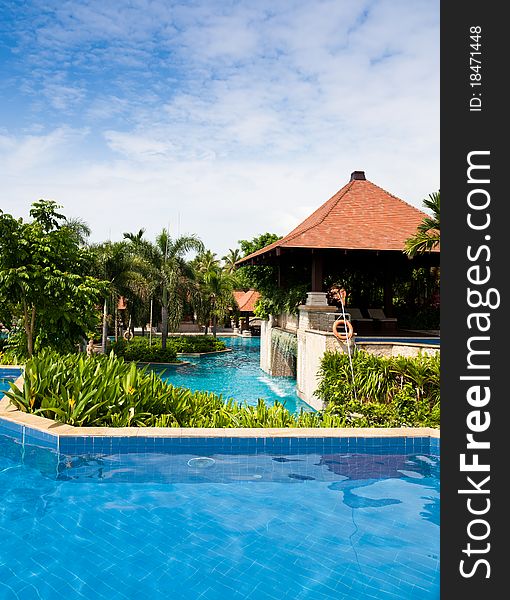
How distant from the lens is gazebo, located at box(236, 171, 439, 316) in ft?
50.9

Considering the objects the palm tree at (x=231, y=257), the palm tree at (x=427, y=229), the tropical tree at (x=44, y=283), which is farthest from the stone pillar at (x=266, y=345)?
the palm tree at (x=231, y=257)

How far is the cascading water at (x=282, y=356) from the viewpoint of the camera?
18.6 m

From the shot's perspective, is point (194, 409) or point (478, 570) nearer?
point (478, 570)

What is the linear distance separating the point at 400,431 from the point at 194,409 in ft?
11.6

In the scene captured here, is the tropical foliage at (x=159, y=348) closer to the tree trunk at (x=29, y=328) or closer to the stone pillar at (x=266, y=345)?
the stone pillar at (x=266, y=345)

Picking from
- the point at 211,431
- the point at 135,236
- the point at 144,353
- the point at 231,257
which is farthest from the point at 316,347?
Answer: the point at 231,257

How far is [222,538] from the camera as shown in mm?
5395

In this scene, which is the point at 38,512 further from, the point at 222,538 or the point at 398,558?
the point at 398,558

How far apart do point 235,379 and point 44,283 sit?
8.87 m

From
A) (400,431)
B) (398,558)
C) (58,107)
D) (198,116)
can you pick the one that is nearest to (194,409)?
(400,431)

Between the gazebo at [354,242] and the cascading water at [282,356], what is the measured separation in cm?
205

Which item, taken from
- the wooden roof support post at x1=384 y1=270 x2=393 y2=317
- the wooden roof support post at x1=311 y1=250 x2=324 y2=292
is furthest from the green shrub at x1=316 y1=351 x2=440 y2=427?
the wooden roof support post at x1=384 y1=270 x2=393 y2=317

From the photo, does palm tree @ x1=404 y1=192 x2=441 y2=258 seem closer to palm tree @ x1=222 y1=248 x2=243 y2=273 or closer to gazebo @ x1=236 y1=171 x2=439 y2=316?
gazebo @ x1=236 y1=171 x2=439 y2=316

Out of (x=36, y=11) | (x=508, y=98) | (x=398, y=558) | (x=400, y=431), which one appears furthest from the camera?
(x=36, y=11)
